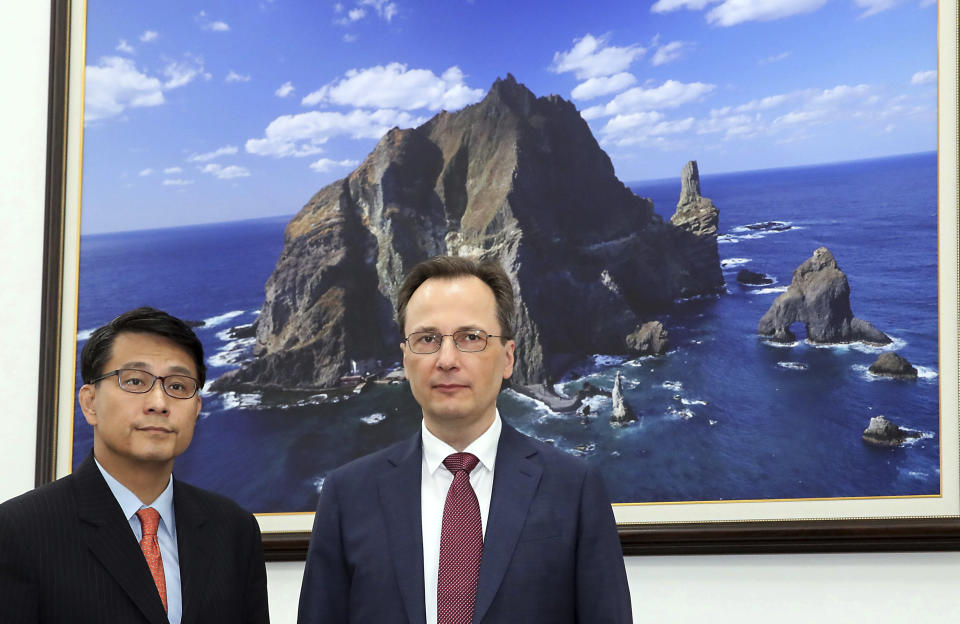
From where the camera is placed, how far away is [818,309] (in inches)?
99.6

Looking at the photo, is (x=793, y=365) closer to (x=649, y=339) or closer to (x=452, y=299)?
(x=649, y=339)

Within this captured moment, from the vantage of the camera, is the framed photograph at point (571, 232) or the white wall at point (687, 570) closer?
the white wall at point (687, 570)

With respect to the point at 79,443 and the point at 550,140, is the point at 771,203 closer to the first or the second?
the point at 550,140

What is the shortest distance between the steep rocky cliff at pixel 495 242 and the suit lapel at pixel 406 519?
1.09 metres

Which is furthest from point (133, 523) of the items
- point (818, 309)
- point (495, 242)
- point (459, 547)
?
point (818, 309)

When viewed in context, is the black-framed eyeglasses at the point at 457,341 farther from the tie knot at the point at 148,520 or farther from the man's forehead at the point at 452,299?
the tie knot at the point at 148,520

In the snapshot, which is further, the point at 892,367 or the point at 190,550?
the point at 892,367

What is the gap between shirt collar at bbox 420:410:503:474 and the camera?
5.20 ft

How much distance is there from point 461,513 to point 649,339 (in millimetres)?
1297

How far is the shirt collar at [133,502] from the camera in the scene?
156cm

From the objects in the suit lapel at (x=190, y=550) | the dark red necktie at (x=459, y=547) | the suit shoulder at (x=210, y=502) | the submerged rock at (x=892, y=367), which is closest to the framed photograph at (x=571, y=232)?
the submerged rock at (x=892, y=367)

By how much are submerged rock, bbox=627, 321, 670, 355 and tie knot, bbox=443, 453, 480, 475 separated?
1.20 meters

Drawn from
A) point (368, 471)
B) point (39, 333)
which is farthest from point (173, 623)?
point (39, 333)

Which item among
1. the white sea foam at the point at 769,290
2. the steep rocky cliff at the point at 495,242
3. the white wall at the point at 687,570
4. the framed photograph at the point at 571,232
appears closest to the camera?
the white wall at the point at 687,570
